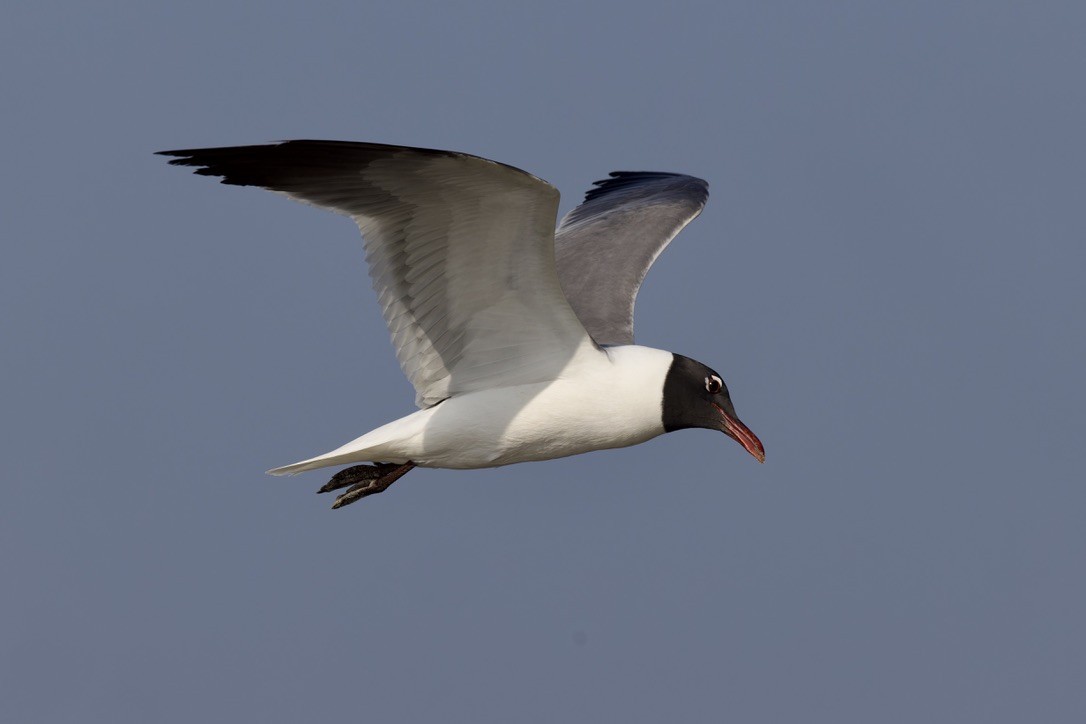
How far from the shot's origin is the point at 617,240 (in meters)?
13.9

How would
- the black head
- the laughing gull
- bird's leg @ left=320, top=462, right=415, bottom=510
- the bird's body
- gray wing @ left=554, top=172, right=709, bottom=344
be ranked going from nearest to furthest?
1. the laughing gull
2. the bird's body
3. the black head
4. bird's leg @ left=320, top=462, right=415, bottom=510
5. gray wing @ left=554, top=172, right=709, bottom=344

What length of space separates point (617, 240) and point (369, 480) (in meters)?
3.54

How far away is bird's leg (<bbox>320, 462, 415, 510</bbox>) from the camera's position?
455 inches

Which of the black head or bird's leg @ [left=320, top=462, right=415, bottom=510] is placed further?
bird's leg @ [left=320, top=462, right=415, bottom=510]

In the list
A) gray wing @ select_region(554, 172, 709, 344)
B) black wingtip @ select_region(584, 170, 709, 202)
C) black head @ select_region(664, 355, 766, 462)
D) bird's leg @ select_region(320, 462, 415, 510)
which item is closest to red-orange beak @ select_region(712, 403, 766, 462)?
black head @ select_region(664, 355, 766, 462)

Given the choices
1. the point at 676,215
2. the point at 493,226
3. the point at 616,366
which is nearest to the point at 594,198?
the point at 676,215

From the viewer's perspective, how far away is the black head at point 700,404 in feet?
37.2

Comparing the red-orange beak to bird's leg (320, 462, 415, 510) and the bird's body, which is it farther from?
bird's leg (320, 462, 415, 510)

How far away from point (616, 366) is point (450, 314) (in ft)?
4.05

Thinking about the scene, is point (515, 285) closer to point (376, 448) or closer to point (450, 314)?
point (450, 314)

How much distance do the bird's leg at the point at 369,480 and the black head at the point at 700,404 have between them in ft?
6.31

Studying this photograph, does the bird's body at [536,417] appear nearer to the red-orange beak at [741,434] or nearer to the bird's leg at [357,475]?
the bird's leg at [357,475]

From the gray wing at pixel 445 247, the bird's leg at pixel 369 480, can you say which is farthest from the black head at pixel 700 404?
the bird's leg at pixel 369 480

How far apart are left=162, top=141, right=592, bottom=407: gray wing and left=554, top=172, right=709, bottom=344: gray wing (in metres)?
1.58
